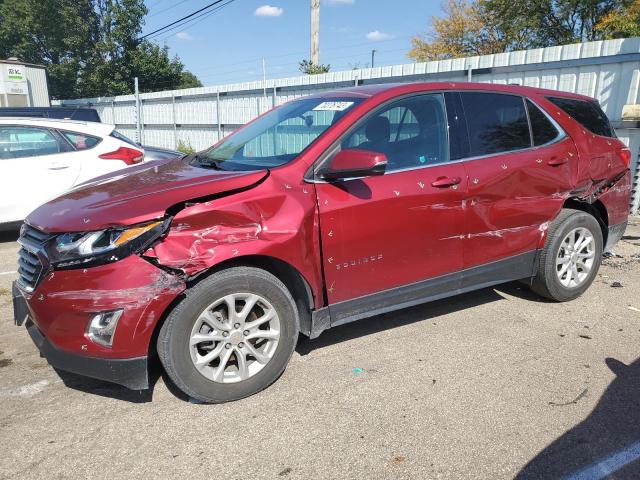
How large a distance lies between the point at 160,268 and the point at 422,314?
244cm

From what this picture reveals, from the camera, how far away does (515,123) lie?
4062 mm

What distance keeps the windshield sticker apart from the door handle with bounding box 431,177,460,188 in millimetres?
796

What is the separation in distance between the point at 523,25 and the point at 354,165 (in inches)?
1345

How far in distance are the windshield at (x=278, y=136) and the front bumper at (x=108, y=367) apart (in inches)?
54.3

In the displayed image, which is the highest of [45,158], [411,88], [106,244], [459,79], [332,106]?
[459,79]

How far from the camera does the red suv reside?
2.66m

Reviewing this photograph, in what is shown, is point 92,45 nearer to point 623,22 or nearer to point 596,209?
point 623,22

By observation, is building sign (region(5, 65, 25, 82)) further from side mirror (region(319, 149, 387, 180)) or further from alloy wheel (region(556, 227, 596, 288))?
alloy wheel (region(556, 227, 596, 288))

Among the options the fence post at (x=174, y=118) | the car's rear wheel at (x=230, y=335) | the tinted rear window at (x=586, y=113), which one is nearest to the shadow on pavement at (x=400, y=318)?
the car's rear wheel at (x=230, y=335)

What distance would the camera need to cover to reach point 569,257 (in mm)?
4395

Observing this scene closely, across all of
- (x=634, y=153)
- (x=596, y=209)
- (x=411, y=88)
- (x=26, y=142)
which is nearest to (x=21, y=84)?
(x=26, y=142)

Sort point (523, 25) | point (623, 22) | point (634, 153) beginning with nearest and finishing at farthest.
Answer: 1. point (634, 153)
2. point (623, 22)
3. point (523, 25)

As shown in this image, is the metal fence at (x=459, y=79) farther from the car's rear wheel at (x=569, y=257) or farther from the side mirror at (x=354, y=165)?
the side mirror at (x=354, y=165)

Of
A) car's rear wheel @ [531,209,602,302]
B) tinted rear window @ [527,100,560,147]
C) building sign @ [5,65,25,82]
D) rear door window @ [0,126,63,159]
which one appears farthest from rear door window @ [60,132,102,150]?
building sign @ [5,65,25,82]
